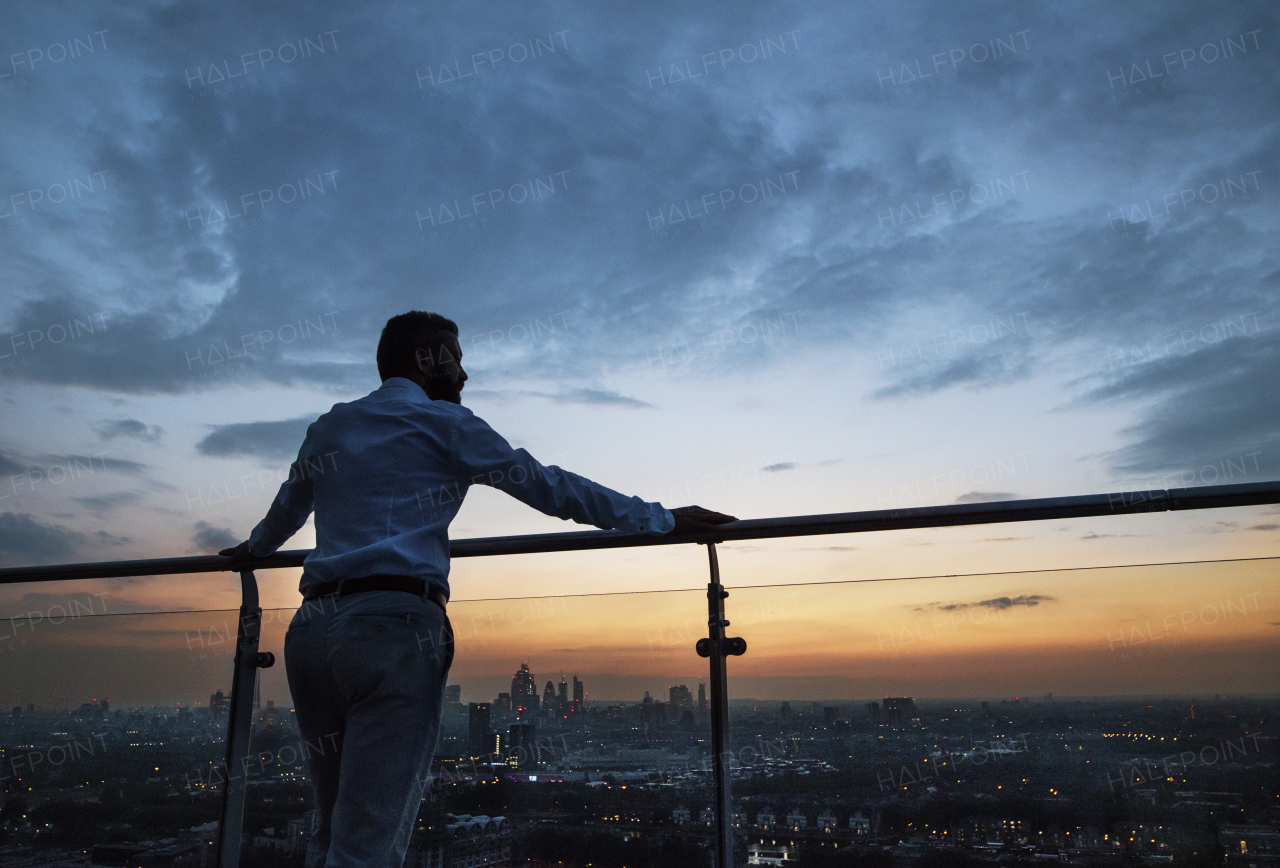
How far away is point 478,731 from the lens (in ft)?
7.35

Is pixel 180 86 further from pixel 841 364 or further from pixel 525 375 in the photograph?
pixel 841 364

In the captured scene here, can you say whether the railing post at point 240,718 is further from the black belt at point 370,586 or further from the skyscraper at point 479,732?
the black belt at point 370,586

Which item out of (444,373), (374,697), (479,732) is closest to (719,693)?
(479,732)

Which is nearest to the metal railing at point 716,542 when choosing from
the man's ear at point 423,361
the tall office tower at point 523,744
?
the tall office tower at point 523,744

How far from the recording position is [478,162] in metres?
7.81

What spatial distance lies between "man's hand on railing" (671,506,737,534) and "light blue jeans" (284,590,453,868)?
0.78 m

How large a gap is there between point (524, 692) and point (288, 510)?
884mm

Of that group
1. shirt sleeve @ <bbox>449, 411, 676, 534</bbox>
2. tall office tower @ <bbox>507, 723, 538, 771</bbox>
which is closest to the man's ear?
shirt sleeve @ <bbox>449, 411, 676, 534</bbox>

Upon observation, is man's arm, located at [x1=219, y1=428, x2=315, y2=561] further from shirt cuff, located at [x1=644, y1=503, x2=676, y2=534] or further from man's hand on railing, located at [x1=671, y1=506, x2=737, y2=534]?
man's hand on railing, located at [x1=671, y1=506, x2=737, y2=534]

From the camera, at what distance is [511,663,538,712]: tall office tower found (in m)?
2.20

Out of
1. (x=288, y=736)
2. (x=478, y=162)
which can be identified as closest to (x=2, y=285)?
(x=478, y=162)

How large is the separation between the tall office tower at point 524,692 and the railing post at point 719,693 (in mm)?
523

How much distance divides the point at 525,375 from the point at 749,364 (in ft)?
14.5

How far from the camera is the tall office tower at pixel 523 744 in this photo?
2.15 metres
